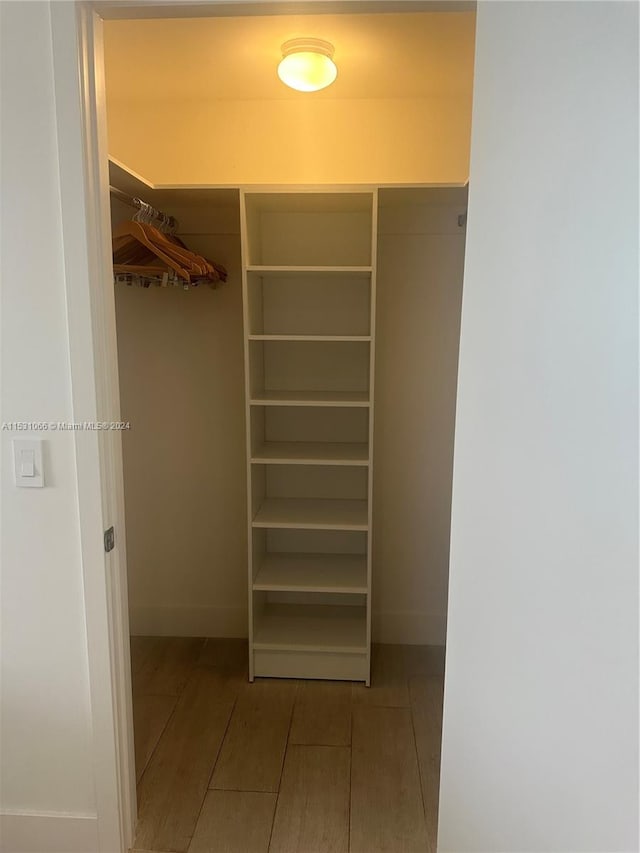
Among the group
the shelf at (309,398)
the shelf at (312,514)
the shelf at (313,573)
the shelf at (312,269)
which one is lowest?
Answer: the shelf at (313,573)

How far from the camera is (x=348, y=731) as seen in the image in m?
2.23

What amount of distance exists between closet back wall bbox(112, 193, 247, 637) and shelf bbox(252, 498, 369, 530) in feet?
0.89

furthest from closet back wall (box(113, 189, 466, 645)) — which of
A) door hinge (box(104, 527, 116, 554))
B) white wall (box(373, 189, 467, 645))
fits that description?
door hinge (box(104, 527, 116, 554))

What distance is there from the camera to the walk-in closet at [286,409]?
1.99 metres

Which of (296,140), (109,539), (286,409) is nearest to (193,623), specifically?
(286,409)

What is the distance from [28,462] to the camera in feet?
4.87

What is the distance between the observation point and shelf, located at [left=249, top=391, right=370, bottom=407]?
A: 7.61ft

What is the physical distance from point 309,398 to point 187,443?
0.72 meters

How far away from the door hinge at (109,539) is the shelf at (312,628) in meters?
1.20

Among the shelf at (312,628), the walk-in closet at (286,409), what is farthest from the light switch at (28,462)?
the shelf at (312,628)

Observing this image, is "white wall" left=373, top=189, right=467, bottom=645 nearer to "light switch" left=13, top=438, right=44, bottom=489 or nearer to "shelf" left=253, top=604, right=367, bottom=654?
"shelf" left=253, top=604, right=367, bottom=654

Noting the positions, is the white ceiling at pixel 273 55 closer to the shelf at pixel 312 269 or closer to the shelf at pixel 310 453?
the shelf at pixel 312 269

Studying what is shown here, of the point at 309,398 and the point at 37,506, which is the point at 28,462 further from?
the point at 309,398

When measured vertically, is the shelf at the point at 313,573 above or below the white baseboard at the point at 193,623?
above
